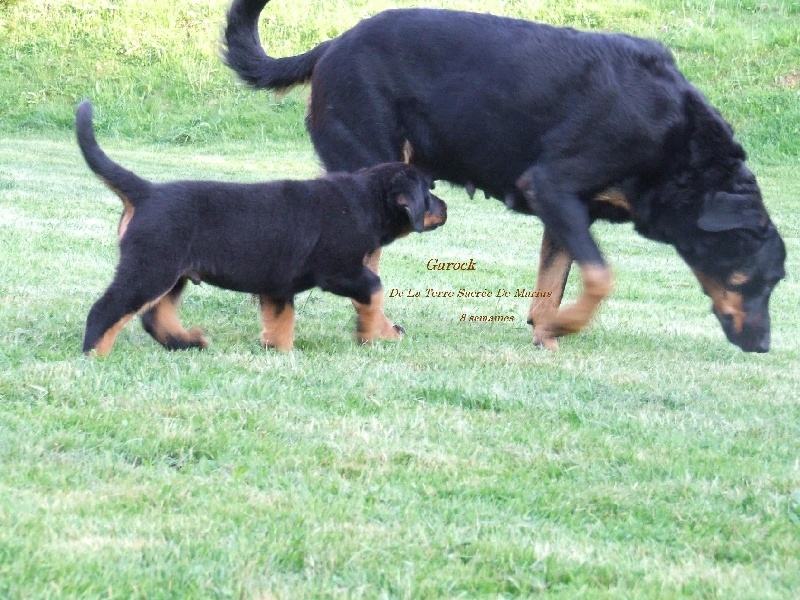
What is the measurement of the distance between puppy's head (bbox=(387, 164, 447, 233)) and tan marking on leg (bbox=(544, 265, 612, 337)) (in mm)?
922

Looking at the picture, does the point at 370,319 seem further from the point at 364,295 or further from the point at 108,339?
the point at 108,339

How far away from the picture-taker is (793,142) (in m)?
16.8

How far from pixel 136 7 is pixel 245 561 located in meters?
19.2

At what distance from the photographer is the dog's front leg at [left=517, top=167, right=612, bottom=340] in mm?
5695

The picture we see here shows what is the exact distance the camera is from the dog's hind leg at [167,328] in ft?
17.6

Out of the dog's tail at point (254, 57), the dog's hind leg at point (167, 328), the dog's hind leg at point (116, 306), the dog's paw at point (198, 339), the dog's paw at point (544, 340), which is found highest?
the dog's tail at point (254, 57)

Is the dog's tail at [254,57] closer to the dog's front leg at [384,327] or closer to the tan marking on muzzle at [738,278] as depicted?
the dog's front leg at [384,327]

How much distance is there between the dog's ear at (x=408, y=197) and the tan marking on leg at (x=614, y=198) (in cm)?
102

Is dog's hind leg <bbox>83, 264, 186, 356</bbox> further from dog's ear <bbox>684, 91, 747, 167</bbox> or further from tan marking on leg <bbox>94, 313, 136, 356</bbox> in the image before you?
dog's ear <bbox>684, 91, 747, 167</bbox>

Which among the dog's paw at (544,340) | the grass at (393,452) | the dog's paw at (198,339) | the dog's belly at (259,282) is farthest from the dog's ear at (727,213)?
the dog's paw at (198,339)

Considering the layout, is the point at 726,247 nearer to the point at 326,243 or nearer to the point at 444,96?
the point at 444,96

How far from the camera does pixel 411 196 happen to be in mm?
5832

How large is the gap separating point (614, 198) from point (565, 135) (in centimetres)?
47

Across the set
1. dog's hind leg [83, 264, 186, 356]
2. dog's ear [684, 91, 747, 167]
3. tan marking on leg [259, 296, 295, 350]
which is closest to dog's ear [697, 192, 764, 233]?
dog's ear [684, 91, 747, 167]
